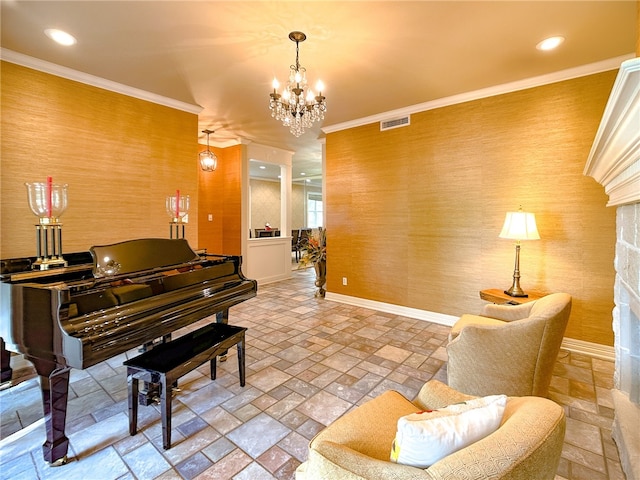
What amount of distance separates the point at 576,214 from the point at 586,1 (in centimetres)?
187

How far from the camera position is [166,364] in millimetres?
1879

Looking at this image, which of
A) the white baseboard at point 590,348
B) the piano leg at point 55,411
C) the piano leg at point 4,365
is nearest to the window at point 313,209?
the white baseboard at point 590,348

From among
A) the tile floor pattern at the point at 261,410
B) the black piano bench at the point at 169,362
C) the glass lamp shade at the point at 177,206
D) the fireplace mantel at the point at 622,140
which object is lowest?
the tile floor pattern at the point at 261,410

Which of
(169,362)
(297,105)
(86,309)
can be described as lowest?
(169,362)

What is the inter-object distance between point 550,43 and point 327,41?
1.90 meters

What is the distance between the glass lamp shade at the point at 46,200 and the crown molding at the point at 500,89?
3.81m

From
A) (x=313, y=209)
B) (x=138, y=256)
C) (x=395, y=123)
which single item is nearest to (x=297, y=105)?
(x=138, y=256)

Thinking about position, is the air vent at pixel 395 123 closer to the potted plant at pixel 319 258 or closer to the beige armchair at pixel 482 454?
the potted plant at pixel 319 258

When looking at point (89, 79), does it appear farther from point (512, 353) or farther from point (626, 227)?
point (626, 227)

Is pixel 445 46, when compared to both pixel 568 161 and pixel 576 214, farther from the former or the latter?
pixel 576 214

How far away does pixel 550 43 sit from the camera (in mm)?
2633

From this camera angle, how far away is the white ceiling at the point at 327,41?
2.23 m

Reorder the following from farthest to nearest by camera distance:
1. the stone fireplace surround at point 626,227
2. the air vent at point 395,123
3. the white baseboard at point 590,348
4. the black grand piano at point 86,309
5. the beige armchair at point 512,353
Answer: the air vent at point 395,123 < the white baseboard at point 590,348 < the beige armchair at point 512,353 < the black grand piano at point 86,309 < the stone fireplace surround at point 626,227

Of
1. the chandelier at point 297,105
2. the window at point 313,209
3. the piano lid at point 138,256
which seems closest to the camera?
the piano lid at point 138,256
